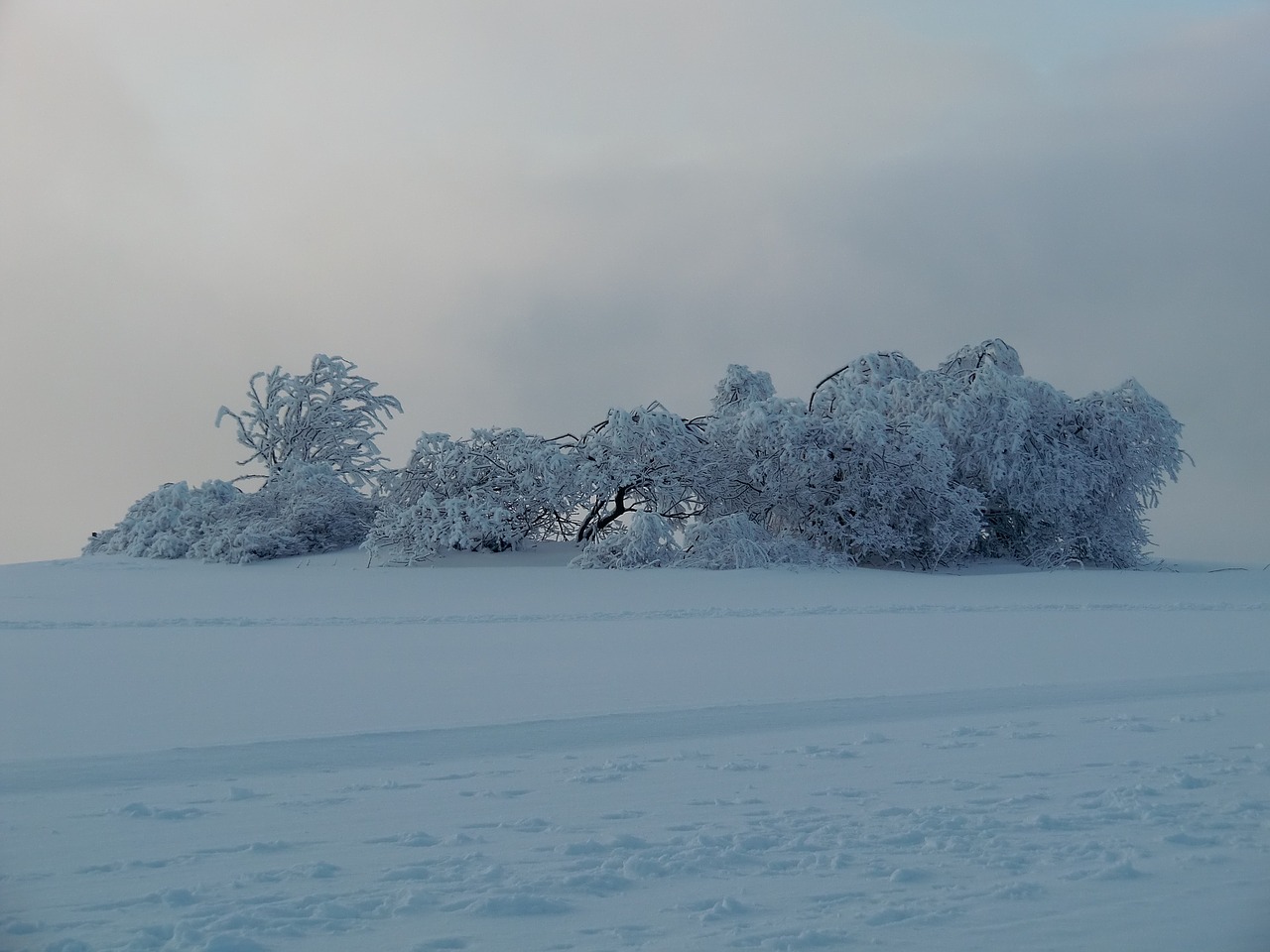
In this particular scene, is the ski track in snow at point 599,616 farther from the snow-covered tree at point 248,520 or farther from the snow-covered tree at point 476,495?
the snow-covered tree at point 248,520

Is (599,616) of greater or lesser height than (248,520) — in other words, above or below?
below

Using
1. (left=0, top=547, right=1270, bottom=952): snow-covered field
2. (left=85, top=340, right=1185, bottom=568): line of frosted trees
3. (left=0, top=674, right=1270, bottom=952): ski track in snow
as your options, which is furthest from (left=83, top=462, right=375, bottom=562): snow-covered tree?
(left=0, top=674, right=1270, bottom=952): ski track in snow

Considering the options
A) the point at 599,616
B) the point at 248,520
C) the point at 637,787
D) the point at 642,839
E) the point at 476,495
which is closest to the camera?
the point at 642,839

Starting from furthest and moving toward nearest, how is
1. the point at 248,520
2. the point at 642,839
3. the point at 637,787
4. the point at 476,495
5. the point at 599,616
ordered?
1. the point at 248,520
2. the point at 476,495
3. the point at 599,616
4. the point at 637,787
5. the point at 642,839

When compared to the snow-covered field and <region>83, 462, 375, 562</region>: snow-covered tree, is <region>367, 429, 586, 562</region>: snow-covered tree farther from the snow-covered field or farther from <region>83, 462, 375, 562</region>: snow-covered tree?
the snow-covered field

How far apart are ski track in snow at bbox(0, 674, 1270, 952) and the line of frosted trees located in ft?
36.5

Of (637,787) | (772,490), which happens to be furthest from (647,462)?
(637,787)

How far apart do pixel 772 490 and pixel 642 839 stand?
47.7 ft

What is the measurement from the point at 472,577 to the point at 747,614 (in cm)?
500

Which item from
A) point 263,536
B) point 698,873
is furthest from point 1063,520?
point 698,873

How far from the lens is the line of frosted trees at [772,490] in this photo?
18.2 meters

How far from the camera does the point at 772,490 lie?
62.1 ft

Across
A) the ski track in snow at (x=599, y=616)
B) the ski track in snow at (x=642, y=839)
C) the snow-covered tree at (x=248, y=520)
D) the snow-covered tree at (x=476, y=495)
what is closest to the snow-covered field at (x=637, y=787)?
the ski track in snow at (x=642, y=839)

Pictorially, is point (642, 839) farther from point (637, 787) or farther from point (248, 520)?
point (248, 520)
